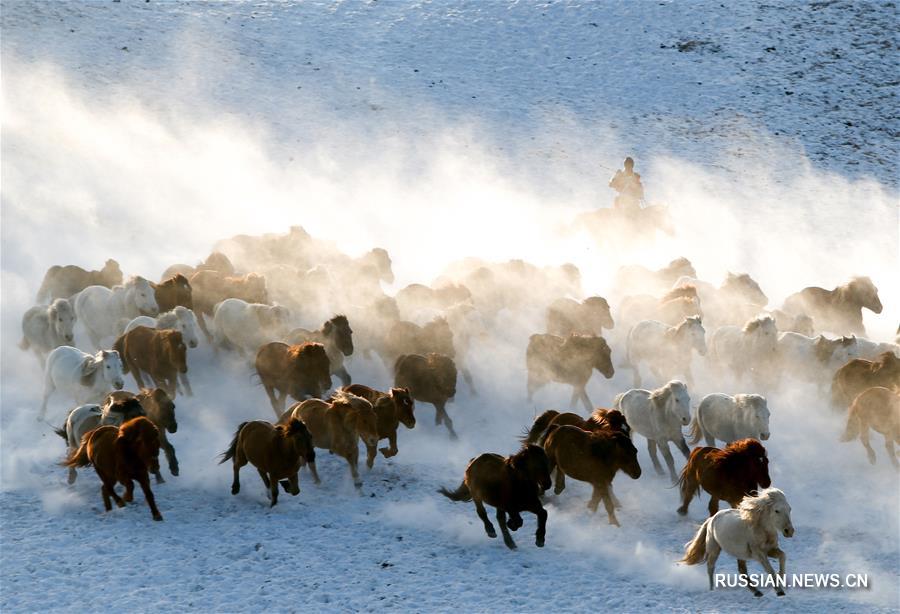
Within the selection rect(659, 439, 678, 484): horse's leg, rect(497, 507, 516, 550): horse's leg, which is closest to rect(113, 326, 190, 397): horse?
rect(497, 507, 516, 550): horse's leg

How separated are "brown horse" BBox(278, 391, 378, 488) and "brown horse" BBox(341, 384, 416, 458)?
27 centimetres

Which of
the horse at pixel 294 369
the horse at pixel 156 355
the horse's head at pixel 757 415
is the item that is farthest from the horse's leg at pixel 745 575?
the horse at pixel 156 355

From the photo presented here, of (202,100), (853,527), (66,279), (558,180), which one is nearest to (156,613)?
(853,527)

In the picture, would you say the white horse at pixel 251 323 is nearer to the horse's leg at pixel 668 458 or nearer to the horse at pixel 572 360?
the horse at pixel 572 360

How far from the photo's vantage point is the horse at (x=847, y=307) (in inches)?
824

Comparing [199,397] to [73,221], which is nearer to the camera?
[199,397]

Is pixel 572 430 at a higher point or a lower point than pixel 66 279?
lower

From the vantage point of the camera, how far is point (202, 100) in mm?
37562

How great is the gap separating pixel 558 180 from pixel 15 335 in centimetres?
1953

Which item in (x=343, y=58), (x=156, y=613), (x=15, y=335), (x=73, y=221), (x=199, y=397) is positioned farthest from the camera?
(x=343, y=58)

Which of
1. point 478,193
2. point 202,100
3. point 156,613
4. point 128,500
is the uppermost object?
point 202,100

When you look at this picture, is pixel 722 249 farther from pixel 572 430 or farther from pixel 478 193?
pixel 572 430

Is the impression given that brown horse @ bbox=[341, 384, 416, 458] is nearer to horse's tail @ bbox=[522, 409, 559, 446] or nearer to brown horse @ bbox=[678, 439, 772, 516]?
horse's tail @ bbox=[522, 409, 559, 446]

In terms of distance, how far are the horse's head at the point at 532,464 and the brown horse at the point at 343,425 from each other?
9.11 ft
